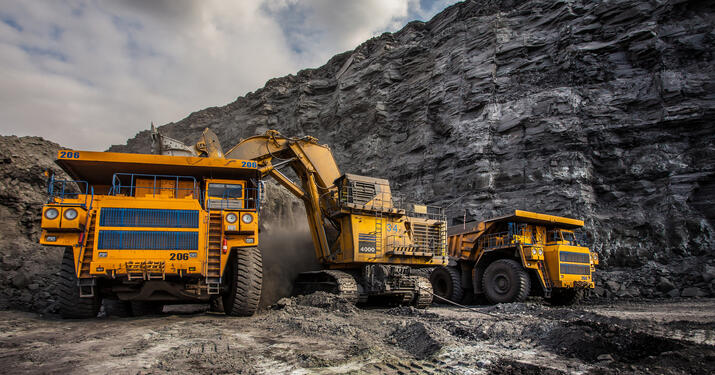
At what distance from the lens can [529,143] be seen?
21859 mm

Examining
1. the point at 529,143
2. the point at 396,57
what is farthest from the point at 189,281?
the point at 396,57

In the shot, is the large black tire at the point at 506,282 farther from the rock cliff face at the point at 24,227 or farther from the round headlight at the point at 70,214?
the rock cliff face at the point at 24,227

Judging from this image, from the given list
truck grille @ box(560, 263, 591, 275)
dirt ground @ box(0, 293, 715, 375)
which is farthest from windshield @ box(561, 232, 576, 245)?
dirt ground @ box(0, 293, 715, 375)

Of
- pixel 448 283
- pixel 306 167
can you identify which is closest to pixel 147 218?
pixel 306 167

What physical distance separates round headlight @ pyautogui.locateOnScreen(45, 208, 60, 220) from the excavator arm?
554 centimetres

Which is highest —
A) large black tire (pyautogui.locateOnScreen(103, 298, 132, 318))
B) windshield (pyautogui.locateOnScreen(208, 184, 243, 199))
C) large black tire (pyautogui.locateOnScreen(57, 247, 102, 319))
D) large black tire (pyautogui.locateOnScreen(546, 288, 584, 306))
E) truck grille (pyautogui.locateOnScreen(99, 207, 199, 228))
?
windshield (pyautogui.locateOnScreen(208, 184, 243, 199))

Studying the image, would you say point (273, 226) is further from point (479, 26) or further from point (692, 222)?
point (479, 26)

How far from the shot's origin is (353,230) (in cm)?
1139

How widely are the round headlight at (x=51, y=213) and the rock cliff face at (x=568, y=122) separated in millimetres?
18267

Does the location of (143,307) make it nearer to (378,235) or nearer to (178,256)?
Answer: (178,256)

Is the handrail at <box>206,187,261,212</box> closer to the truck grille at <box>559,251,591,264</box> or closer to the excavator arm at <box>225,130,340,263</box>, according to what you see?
the excavator arm at <box>225,130,340,263</box>

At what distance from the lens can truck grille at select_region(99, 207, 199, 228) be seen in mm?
7199

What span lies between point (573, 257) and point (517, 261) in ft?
5.28

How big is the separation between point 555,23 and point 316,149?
59.4ft
